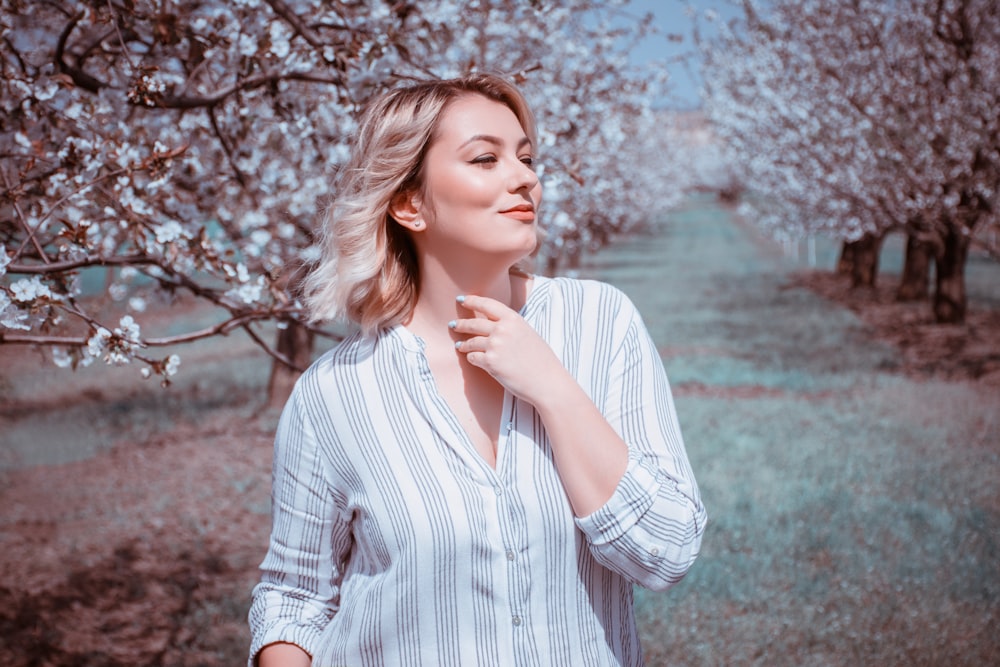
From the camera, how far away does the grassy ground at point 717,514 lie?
13.4 feet

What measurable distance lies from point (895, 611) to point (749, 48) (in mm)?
14300

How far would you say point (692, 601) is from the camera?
4367 millimetres

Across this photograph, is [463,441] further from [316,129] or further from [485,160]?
[316,129]

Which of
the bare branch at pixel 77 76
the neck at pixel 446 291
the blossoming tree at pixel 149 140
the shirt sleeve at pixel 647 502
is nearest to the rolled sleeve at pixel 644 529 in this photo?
the shirt sleeve at pixel 647 502

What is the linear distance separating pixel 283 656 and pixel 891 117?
11261 mm

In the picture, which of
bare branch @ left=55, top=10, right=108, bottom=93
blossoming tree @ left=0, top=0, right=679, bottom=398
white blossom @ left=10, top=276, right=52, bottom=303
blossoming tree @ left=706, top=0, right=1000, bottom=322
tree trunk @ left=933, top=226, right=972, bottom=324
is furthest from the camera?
tree trunk @ left=933, top=226, right=972, bottom=324

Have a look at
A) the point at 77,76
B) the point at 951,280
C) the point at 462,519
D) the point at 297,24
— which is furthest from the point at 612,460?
the point at 951,280

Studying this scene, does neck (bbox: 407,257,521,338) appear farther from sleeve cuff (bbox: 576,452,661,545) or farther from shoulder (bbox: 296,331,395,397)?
sleeve cuff (bbox: 576,452,661,545)

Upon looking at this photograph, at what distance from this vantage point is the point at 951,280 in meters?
12.1

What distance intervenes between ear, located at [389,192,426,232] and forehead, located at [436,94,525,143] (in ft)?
0.50

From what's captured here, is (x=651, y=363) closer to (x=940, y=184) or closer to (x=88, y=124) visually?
(x=88, y=124)

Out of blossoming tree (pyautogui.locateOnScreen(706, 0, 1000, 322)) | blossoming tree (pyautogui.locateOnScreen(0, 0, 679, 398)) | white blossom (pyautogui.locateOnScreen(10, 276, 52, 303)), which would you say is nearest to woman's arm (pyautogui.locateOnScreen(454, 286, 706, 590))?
blossoming tree (pyautogui.locateOnScreen(0, 0, 679, 398))

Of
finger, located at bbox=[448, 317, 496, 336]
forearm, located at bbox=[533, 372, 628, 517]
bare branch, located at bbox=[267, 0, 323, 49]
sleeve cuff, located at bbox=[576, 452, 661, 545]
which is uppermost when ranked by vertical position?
bare branch, located at bbox=[267, 0, 323, 49]

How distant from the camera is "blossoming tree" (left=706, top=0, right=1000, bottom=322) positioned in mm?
9398
